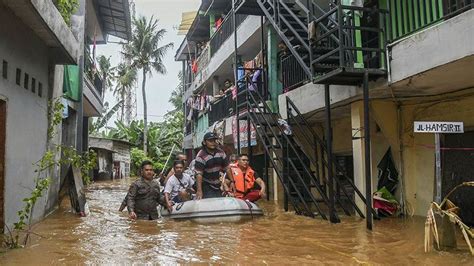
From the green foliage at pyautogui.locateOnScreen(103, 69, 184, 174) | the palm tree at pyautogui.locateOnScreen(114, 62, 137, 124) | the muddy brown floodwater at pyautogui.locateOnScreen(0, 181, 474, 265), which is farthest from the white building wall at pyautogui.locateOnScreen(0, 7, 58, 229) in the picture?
the palm tree at pyautogui.locateOnScreen(114, 62, 137, 124)

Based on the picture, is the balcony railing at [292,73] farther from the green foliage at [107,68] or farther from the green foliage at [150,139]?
the green foliage at [107,68]

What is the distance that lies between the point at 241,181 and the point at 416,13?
16.5ft

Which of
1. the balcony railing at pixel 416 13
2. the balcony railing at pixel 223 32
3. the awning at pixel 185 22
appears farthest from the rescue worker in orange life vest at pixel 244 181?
the awning at pixel 185 22

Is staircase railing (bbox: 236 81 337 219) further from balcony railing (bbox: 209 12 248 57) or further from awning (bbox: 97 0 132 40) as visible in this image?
awning (bbox: 97 0 132 40)

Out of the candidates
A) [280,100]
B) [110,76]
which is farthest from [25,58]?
[110,76]

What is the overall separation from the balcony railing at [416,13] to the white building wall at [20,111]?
6.26m

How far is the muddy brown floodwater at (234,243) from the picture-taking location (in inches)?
222

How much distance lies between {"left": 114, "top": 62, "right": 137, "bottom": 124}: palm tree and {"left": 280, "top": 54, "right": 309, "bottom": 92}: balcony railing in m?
31.2

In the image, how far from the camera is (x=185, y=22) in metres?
29.6

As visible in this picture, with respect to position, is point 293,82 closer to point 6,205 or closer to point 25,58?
point 25,58

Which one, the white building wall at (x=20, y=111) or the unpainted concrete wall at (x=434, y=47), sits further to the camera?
the white building wall at (x=20, y=111)

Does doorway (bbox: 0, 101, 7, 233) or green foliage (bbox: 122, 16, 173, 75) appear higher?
green foliage (bbox: 122, 16, 173, 75)

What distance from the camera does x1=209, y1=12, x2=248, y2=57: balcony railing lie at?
18191 millimetres

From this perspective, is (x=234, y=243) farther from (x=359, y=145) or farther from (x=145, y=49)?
(x=145, y=49)
